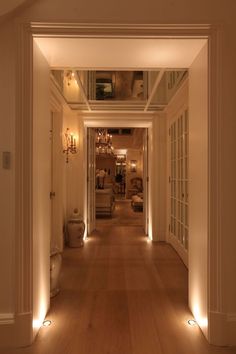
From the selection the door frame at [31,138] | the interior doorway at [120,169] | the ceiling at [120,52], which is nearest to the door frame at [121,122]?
the ceiling at [120,52]

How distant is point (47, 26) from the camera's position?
5.82 ft

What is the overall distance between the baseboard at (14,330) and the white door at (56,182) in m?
2.32

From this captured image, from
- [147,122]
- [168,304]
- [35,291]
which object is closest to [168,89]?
[147,122]

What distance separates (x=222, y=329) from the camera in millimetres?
1780

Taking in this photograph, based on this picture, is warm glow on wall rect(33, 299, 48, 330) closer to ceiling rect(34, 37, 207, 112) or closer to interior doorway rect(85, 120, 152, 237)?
ceiling rect(34, 37, 207, 112)

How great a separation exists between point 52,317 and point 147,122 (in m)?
3.81

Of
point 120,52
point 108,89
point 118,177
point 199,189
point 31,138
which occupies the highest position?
point 108,89

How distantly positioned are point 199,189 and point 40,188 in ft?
4.30

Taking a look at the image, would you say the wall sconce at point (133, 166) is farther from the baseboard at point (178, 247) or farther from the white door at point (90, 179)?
the baseboard at point (178, 247)

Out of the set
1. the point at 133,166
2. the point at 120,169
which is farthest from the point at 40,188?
the point at 120,169

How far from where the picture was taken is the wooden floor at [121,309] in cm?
177

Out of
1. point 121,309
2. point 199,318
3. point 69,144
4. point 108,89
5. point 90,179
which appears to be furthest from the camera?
point 90,179

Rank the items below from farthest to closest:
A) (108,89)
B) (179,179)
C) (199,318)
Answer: (108,89) < (179,179) < (199,318)

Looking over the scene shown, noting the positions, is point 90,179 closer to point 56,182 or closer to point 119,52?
point 56,182
